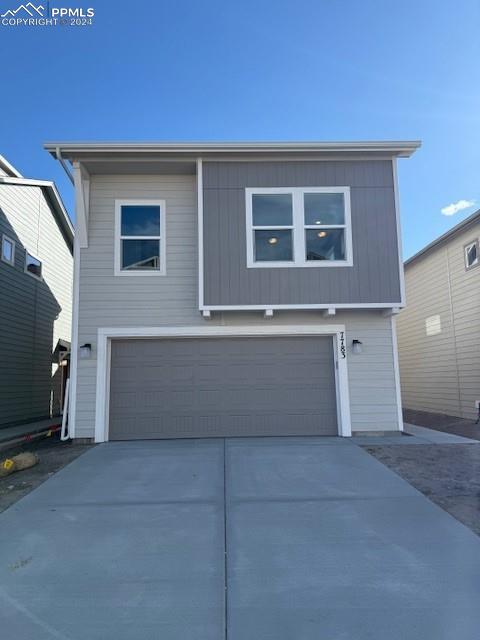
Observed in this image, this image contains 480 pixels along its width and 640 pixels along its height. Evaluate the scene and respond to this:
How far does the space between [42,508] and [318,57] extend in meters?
10.0

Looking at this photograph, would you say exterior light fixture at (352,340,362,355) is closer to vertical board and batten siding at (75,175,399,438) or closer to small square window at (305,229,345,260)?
vertical board and batten siding at (75,175,399,438)

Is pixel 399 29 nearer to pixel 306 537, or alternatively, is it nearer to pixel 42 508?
pixel 306 537

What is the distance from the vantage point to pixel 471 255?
414 inches

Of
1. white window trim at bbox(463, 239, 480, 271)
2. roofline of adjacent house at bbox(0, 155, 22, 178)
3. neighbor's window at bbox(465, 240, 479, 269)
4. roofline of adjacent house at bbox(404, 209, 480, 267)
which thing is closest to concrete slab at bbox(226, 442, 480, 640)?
white window trim at bbox(463, 239, 480, 271)

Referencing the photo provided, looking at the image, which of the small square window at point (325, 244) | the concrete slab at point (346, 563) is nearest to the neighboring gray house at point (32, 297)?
the small square window at point (325, 244)

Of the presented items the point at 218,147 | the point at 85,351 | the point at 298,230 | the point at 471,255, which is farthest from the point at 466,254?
the point at 85,351

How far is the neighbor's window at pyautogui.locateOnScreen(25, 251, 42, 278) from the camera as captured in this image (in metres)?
11.5

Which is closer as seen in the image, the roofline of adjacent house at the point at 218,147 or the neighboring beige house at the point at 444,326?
the roofline of adjacent house at the point at 218,147

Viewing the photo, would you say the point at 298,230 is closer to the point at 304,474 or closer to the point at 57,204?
the point at 304,474

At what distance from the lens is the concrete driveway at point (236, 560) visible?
2521 mm

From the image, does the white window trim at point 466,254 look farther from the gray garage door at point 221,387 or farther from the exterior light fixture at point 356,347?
the gray garage door at point 221,387

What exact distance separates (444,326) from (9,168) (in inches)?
460

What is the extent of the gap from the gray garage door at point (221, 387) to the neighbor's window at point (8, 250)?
428cm

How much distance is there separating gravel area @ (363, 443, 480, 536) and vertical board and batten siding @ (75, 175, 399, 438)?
1.33 m
